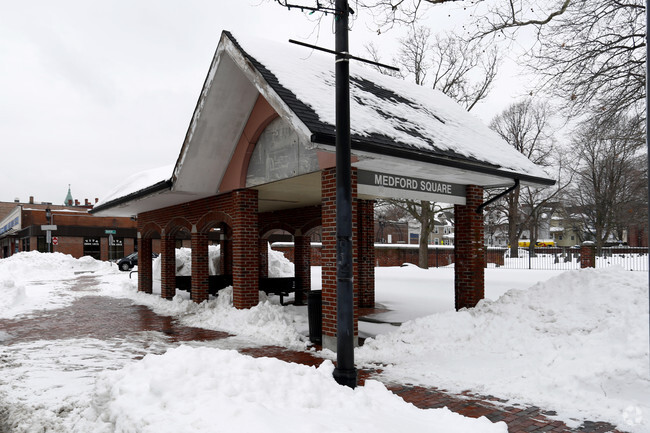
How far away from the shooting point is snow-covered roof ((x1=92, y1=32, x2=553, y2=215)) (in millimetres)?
8219

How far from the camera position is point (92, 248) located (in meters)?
50.4

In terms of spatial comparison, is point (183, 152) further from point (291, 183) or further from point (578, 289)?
point (578, 289)

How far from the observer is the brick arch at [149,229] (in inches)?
698

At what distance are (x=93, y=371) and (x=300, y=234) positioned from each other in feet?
32.9

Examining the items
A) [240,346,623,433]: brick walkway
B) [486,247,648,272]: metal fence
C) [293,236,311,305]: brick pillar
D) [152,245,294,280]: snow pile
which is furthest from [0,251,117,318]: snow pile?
[486,247,648,272]: metal fence

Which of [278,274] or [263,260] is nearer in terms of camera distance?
[263,260]

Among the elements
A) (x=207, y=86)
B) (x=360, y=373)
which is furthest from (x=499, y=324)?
(x=207, y=86)

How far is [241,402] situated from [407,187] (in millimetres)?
6443

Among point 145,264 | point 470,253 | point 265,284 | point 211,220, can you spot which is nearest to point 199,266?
point 211,220

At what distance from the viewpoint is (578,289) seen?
8719 mm

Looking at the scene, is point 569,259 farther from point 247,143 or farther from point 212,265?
point 247,143

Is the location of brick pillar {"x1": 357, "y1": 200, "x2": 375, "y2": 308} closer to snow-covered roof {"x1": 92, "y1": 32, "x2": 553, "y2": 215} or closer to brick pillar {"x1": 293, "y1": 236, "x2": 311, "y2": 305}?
brick pillar {"x1": 293, "y1": 236, "x2": 311, "y2": 305}

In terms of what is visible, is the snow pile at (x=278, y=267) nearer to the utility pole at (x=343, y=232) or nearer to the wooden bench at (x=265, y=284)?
the wooden bench at (x=265, y=284)

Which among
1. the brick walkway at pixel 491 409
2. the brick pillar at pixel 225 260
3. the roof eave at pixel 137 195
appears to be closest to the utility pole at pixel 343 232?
the brick walkway at pixel 491 409
